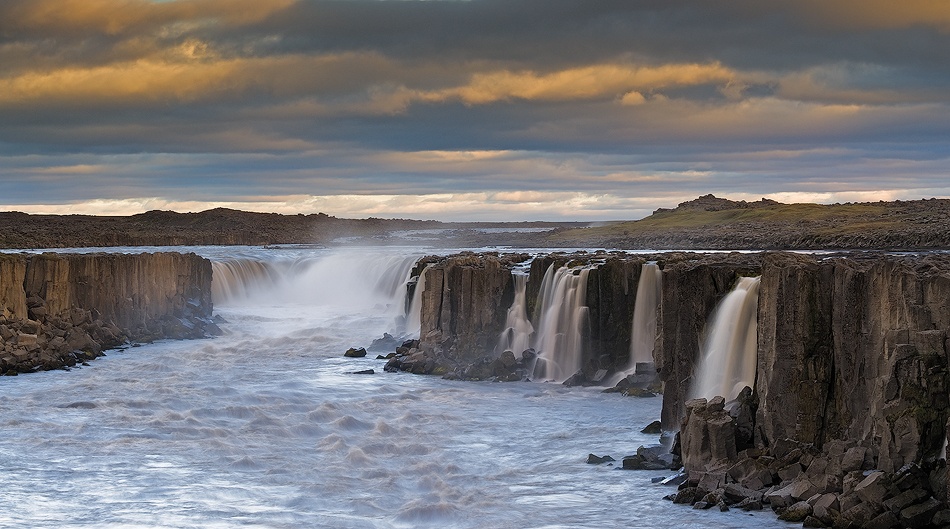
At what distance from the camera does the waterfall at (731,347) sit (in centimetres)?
2266

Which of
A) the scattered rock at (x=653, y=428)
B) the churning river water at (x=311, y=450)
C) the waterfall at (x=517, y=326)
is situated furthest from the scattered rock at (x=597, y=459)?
the waterfall at (x=517, y=326)

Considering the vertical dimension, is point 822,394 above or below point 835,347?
below

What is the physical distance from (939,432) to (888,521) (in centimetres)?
163

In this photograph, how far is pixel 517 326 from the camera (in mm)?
36750

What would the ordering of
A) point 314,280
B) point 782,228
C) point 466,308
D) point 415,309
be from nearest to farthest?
point 466,308, point 415,309, point 314,280, point 782,228

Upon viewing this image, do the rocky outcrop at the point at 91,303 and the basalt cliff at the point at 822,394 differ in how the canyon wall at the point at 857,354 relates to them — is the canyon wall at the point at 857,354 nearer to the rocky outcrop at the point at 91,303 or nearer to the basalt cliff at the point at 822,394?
the basalt cliff at the point at 822,394

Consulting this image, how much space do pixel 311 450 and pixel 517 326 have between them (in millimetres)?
13651

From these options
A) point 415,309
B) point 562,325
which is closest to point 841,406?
point 562,325

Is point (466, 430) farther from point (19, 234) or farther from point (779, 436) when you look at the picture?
point (19, 234)

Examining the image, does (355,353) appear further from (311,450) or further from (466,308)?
(311,450)

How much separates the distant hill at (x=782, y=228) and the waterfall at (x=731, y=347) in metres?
27.8

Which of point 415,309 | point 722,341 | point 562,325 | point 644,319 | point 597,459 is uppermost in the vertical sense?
point 722,341

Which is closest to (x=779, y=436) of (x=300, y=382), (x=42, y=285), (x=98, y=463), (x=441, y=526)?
(x=441, y=526)

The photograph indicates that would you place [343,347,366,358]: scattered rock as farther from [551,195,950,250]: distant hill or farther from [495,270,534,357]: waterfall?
[551,195,950,250]: distant hill
